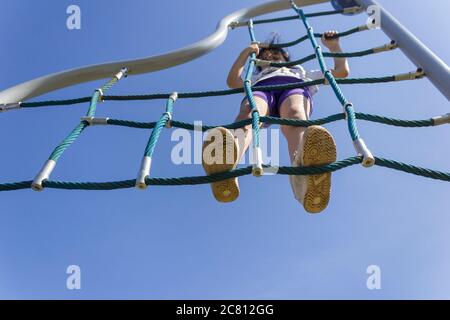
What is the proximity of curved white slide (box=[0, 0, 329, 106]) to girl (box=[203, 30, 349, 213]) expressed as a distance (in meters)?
0.17

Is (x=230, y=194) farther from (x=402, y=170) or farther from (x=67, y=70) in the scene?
(x=67, y=70)

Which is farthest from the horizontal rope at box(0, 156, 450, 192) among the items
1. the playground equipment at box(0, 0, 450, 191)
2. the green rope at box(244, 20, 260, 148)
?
the green rope at box(244, 20, 260, 148)

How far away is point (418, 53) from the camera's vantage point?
1.47 meters

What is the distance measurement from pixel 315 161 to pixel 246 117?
24.8 inches

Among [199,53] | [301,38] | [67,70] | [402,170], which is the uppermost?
[301,38]

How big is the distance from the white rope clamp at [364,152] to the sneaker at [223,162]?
258 mm

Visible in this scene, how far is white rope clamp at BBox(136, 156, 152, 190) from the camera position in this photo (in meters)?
1.00

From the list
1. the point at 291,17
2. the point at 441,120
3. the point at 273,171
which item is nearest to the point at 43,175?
the point at 273,171

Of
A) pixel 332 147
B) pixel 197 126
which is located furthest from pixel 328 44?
pixel 332 147

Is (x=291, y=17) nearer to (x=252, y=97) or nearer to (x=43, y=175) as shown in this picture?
(x=252, y=97)

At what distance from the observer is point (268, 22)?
2518 mm

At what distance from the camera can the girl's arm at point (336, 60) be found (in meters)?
1.98

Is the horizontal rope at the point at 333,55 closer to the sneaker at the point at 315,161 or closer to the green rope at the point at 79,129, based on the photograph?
the green rope at the point at 79,129

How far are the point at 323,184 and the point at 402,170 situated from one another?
156 mm
